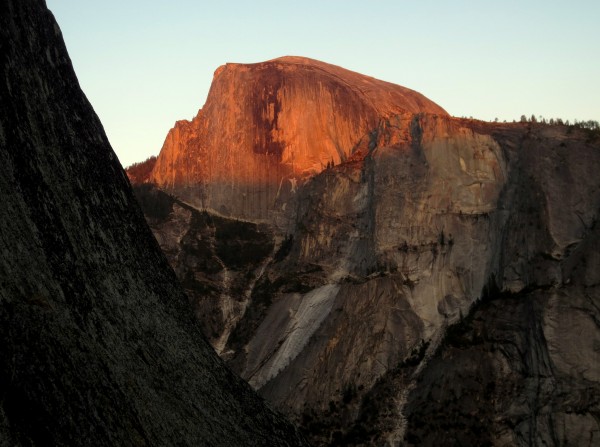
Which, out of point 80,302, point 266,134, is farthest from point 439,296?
point 80,302

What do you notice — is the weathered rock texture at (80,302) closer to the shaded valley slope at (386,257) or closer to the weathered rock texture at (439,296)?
the weathered rock texture at (439,296)

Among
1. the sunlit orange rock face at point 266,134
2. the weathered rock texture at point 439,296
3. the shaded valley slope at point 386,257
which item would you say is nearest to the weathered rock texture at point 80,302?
the weathered rock texture at point 439,296

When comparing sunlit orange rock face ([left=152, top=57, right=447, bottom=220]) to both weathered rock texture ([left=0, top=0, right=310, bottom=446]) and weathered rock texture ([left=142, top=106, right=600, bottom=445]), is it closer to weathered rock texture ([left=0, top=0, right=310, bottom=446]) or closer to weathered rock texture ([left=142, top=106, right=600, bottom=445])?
weathered rock texture ([left=142, top=106, right=600, bottom=445])

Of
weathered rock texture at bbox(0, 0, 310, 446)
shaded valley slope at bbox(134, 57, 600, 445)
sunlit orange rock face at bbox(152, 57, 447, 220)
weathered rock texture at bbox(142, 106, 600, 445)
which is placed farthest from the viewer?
sunlit orange rock face at bbox(152, 57, 447, 220)

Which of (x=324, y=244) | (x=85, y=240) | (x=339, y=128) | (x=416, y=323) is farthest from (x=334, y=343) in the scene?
(x=85, y=240)

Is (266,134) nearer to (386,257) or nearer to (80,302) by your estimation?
(386,257)

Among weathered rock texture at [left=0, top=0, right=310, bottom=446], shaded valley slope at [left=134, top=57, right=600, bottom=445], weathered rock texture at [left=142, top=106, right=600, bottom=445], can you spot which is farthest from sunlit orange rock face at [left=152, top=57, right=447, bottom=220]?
weathered rock texture at [left=0, top=0, right=310, bottom=446]

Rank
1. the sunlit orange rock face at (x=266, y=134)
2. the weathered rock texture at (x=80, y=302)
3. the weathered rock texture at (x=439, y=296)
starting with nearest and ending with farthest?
the weathered rock texture at (x=80, y=302), the weathered rock texture at (x=439, y=296), the sunlit orange rock face at (x=266, y=134)
